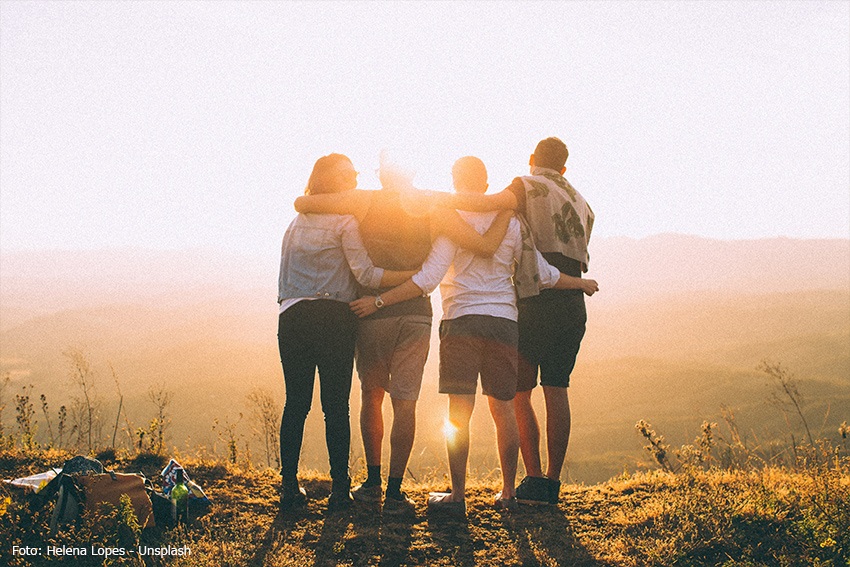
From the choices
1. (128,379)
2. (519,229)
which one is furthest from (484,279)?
(128,379)

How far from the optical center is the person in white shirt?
14.7 ft

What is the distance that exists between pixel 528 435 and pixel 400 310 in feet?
4.77

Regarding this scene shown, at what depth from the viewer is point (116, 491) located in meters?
3.87

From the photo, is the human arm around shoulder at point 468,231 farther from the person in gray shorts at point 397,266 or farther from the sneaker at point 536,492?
the sneaker at point 536,492

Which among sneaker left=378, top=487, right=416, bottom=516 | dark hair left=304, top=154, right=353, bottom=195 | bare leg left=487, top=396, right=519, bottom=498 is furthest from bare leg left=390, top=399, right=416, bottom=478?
dark hair left=304, top=154, right=353, bottom=195

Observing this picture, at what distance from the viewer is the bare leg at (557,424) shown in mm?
4812

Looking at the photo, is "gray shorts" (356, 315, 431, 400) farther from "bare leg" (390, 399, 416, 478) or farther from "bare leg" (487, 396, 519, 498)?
"bare leg" (487, 396, 519, 498)

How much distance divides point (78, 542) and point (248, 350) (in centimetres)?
12879

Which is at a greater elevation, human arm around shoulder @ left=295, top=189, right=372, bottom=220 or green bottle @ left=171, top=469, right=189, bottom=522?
human arm around shoulder @ left=295, top=189, right=372, bottom=220

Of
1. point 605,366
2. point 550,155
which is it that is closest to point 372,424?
point 550,155

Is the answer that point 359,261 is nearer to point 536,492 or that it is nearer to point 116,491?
point 116,491

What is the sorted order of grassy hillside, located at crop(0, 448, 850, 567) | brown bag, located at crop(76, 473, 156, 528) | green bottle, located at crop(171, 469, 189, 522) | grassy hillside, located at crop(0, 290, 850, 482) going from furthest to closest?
1. grassy hillside, located at crop(0, 290, 850, 482)
2. green bottle, located at crop(171, 469, 189, 522)
3. brown bag, located at crop(76, 473, 156, 528)
4. grassy hillside, located at crop(0, 448, 850, 567)

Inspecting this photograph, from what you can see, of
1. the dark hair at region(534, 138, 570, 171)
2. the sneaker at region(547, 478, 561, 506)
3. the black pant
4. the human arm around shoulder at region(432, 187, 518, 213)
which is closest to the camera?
the black pant

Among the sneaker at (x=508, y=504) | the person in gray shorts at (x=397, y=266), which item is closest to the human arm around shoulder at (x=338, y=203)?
the person in gray shorts at (x=397, y=266)
